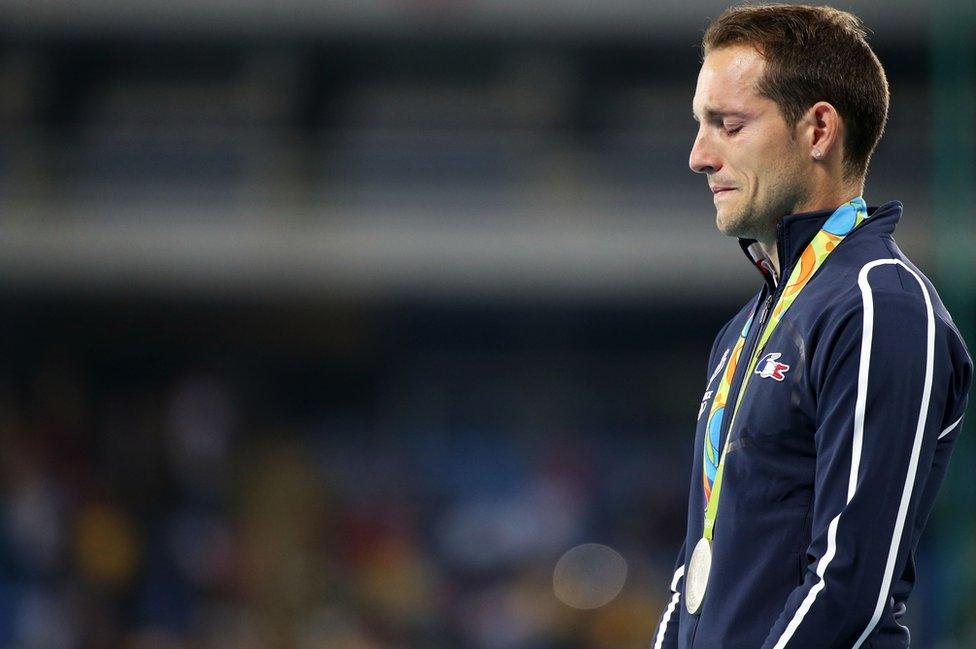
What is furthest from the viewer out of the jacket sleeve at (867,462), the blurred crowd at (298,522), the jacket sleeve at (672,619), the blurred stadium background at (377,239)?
the blurred stadium background at (377,239)

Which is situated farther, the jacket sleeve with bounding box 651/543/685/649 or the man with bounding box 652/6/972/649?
the jacket sleeve with bounding box 651/543/685/649

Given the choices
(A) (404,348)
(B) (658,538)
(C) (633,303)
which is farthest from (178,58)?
(B) (658,538)

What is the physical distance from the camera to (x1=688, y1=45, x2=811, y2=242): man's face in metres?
1.86

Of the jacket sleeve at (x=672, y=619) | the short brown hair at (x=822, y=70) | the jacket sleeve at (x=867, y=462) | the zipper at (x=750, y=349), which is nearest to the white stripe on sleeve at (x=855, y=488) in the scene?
the jacket sleeve at (x=867, y=462)

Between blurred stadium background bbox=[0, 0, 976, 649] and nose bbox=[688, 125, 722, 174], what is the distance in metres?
8.91

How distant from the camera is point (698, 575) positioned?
6.29 ft

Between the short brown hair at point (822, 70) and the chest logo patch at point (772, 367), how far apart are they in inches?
12.1

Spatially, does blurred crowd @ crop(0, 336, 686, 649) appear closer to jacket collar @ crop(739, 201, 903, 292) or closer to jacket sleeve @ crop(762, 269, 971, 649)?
jacket collar @ crop(739, 201, 903, 292)

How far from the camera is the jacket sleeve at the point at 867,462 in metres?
1.61

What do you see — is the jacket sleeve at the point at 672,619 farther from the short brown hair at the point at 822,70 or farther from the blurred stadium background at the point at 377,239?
the blurred stadium background at the point at 377,239

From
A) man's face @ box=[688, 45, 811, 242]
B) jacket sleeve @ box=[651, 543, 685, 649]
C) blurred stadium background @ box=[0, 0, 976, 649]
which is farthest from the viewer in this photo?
blurred stadium background @ box=[0, 0, 976, 649]

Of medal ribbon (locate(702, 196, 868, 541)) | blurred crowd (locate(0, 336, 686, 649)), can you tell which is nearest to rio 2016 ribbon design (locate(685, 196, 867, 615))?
medal ribbon (locate(702, 196, 868, 541))

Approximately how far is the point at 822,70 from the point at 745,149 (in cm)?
15

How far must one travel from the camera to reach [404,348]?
488 inches
